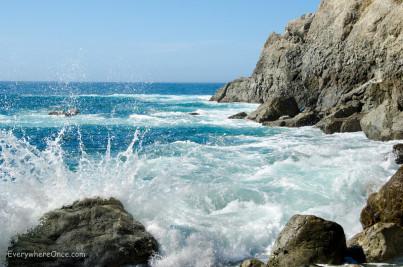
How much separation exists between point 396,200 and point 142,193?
503cm

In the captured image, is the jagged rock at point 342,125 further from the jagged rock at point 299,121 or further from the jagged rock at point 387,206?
the jagged rock at point 387,206

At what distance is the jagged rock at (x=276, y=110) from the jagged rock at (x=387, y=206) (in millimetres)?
22461

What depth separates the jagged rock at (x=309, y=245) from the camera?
7.64 metres

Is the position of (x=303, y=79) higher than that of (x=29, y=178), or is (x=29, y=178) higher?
(x=303, y=79)

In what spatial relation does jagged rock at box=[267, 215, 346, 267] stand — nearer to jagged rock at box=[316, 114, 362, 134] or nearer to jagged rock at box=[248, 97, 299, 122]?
jagged rock at box=[316, 114, 362, 134]

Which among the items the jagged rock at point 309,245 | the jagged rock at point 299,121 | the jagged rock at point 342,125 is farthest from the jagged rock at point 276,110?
the jagged rock at point 309,245

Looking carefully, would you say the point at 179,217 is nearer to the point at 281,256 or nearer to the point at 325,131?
the point at 281,256

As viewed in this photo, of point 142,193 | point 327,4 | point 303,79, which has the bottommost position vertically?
point 142,193

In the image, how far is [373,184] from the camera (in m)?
12.9

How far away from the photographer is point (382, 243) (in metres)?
8.14

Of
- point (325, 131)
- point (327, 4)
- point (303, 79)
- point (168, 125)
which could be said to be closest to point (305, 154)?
point (325, 131)

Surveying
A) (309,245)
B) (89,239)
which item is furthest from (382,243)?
(89,239)

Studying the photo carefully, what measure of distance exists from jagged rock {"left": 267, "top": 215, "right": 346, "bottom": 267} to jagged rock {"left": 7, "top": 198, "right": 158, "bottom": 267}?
7.20 feet

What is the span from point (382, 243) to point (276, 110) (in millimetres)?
24377
